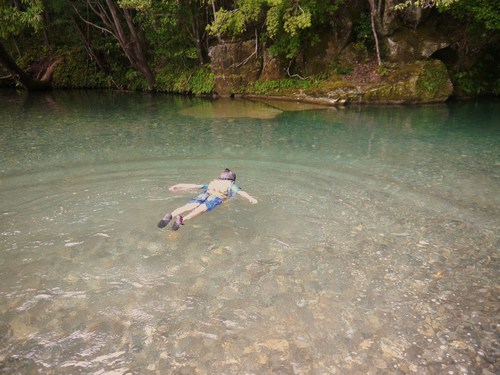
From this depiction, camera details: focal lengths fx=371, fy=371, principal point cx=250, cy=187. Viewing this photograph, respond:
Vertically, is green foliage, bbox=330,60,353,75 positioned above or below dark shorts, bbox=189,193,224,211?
above

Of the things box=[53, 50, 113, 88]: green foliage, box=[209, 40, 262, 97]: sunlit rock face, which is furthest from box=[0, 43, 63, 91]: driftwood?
box=[209, 40, 262, 97]: sunlit rock face

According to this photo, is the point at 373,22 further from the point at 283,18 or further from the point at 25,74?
the point at 25,74

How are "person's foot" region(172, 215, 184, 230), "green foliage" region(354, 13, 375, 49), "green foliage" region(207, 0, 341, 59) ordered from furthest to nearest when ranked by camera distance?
"green foliage" region(354, 13, 375, 49)
"green foliage" region(207, 0, 341, 59)
"person's foot" region(172, 215, 184, 230)

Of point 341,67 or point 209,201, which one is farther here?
point 341,67

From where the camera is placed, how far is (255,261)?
17.4 ft

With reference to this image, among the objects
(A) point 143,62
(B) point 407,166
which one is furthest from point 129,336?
(A) point 143,62

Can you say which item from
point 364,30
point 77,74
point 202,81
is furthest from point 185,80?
point 364,30

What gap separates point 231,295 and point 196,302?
1.44ft

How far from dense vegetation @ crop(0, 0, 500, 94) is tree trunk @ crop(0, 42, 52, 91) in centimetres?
6

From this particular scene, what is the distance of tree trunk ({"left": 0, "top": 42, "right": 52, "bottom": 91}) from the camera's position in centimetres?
2125

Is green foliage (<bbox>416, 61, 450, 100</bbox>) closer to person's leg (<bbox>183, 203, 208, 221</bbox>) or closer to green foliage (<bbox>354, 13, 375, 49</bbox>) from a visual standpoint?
green foliage (<bbox>354, 13, 375, 49</bbox>)

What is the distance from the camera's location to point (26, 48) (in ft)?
88.5

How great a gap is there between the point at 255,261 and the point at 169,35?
2036cm

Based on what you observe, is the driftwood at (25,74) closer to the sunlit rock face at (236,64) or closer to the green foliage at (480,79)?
the sunlit rock face at (236,64)
